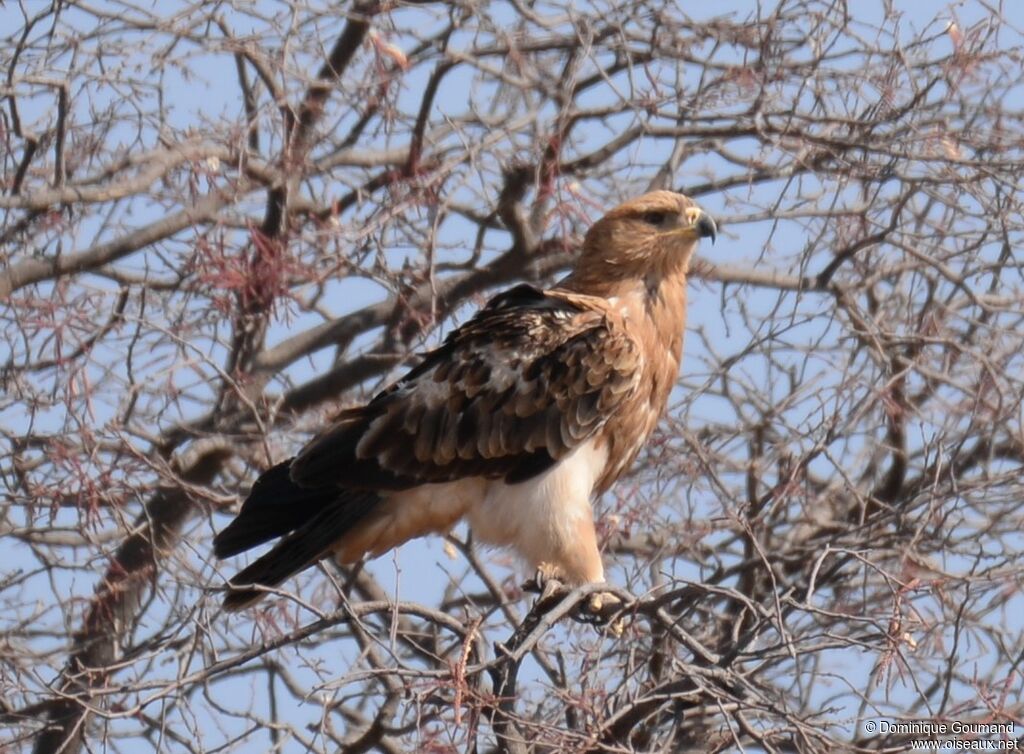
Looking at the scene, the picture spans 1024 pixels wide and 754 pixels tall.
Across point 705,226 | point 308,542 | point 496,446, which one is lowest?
point 308,542

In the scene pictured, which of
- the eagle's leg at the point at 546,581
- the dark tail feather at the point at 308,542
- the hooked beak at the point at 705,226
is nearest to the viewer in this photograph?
the eagle's leg at the point at 546,581

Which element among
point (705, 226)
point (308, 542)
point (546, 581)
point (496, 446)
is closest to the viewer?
point (546, 581)

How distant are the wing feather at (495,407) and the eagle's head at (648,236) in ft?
0.90

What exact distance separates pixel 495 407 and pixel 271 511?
2.73 feet

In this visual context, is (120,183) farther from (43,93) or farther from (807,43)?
(807,43)

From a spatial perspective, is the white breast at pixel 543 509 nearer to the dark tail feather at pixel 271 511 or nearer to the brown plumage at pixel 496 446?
the brown plumage at pixel 496 446

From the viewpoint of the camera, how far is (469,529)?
7.08 metres

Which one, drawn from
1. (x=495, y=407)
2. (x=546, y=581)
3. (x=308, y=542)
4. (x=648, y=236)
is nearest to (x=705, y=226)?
(x=648, y=236)

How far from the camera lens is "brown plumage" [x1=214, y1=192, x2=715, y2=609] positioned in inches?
258

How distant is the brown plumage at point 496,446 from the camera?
654cm

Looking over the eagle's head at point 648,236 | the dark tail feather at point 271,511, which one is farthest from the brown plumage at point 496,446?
the eagle's head at point 648,236

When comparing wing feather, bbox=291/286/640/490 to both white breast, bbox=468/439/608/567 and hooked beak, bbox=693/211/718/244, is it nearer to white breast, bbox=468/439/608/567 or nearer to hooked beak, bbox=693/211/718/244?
white breast, bbox=468/439/608/567

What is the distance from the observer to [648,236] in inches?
279

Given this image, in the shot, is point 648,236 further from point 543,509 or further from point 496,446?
point 543,509
